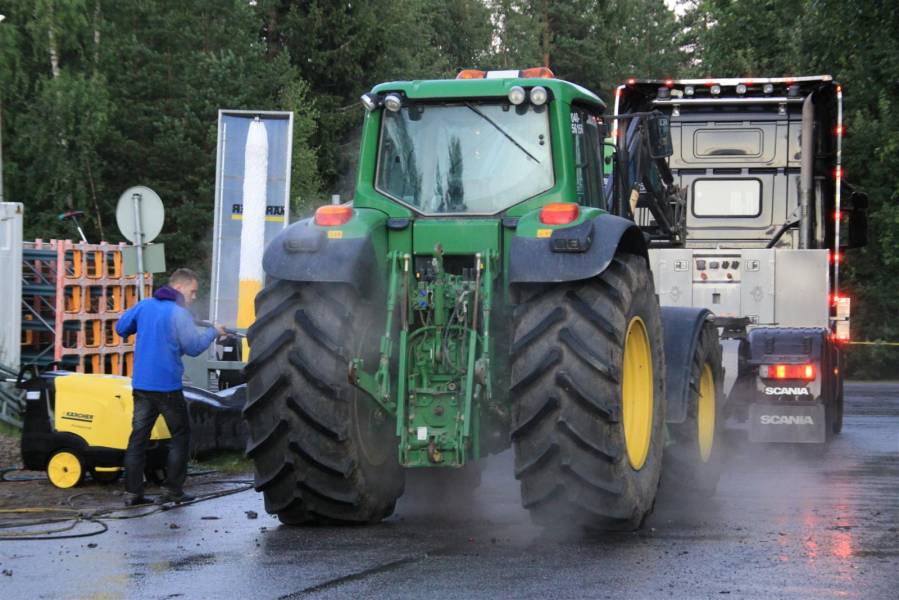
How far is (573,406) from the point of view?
29.1 ft

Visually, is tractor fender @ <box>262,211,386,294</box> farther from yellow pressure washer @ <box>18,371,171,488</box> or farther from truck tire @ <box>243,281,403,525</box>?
yellow pressure washer @ <box>18,371,171,488</box>

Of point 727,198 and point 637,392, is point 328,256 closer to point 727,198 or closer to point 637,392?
point 637,392

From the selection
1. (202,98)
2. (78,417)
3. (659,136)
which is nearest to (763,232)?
(659,136)

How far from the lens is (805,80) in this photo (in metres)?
16.9

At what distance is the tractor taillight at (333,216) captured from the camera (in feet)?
31.4

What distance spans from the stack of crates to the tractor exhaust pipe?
8290mm

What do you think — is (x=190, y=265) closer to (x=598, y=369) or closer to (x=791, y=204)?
(x=791, y=204)

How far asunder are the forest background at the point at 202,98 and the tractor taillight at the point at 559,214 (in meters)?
22.6

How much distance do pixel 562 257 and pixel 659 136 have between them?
322cm

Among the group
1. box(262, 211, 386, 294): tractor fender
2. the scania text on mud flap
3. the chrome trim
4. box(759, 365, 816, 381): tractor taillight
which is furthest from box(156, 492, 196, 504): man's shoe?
the chrome trim

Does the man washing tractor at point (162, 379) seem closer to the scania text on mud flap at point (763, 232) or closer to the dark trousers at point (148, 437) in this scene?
the dark trousers at point (148, 437)

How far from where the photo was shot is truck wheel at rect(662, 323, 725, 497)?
11094 mm

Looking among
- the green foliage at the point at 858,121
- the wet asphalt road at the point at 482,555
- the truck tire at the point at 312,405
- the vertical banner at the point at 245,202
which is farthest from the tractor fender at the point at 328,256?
the green foliage at the point at 858,121

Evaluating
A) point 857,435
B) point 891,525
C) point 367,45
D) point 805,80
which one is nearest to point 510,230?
point 891,525
